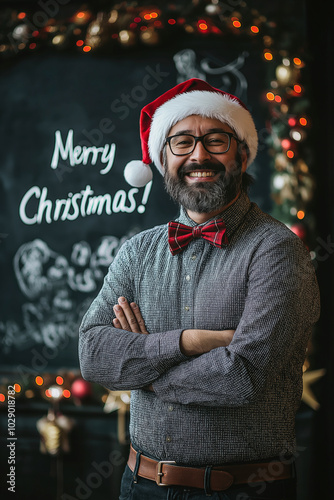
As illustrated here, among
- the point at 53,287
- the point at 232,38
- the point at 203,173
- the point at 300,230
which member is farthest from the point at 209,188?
the point at 53,287

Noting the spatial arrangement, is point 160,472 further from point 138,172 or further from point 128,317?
point 138,172

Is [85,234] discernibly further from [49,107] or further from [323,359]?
[323,359]

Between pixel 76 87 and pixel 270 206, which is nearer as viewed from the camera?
pixel 270 206

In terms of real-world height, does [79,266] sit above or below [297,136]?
below

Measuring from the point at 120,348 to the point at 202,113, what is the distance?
833 mm

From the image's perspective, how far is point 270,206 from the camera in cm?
284

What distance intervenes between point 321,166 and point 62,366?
6.22 ft

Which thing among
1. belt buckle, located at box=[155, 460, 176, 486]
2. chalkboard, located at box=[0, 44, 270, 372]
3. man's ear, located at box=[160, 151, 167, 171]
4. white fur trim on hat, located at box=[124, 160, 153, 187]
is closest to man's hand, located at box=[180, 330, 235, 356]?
belt buckle, located at box=[155, 460, 176, 486]

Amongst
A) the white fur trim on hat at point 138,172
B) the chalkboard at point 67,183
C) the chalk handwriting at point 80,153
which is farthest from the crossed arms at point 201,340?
the chalk handwriting at point 80,153

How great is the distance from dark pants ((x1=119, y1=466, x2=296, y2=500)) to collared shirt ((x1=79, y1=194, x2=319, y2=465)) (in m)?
0.08

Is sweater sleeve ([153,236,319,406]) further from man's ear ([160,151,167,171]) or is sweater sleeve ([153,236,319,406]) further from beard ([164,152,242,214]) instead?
man's ear ([160,151,167,171])

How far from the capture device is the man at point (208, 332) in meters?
1.45

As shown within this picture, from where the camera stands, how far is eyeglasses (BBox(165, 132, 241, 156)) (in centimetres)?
171

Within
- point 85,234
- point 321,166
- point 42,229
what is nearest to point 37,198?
point 42,229
